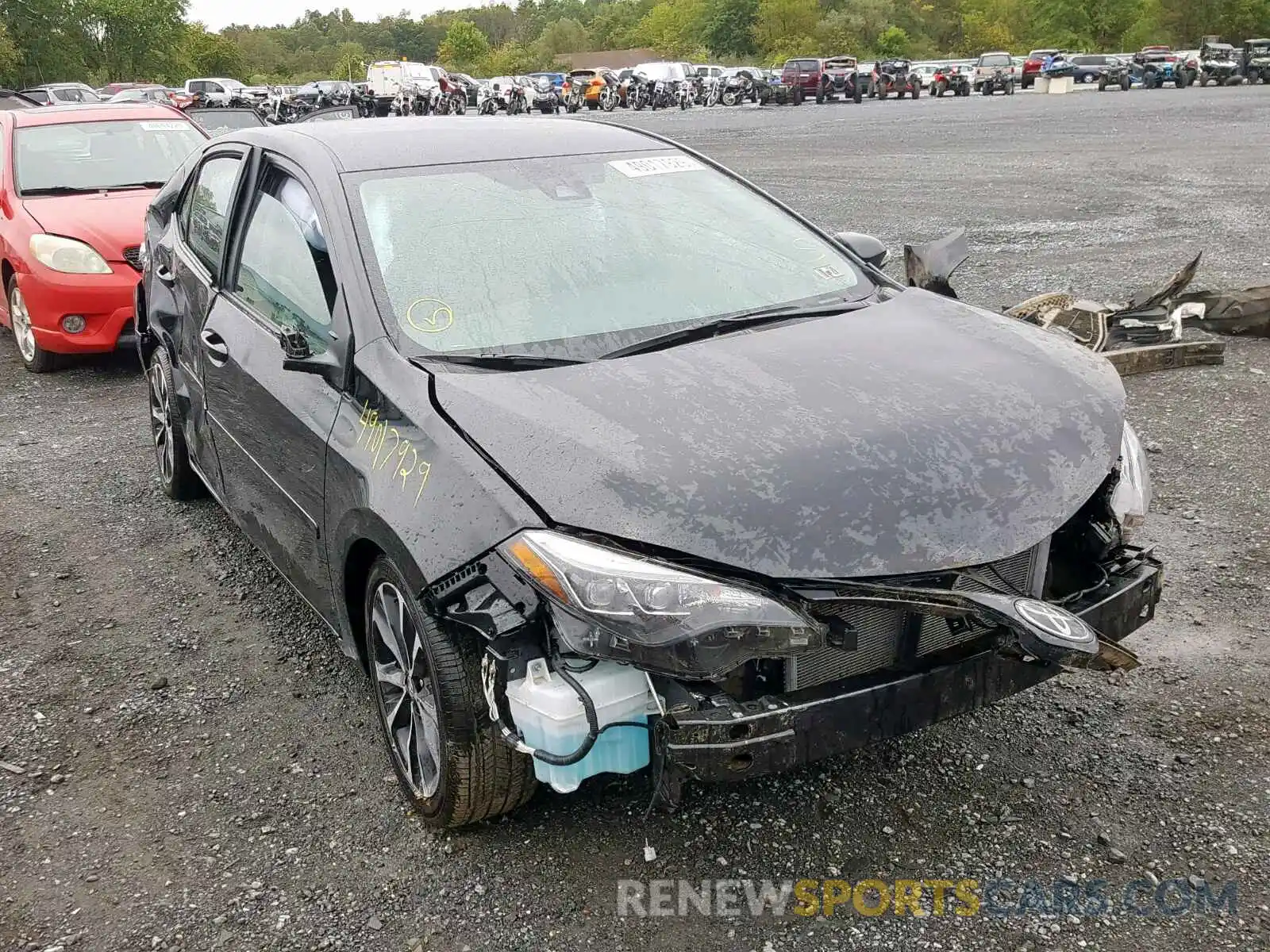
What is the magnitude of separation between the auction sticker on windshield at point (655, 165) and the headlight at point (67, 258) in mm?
4438

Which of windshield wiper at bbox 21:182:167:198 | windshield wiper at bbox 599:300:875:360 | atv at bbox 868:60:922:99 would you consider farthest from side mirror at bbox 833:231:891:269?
atv at bbox 868:60:922:99

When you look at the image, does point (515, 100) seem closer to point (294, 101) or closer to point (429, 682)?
point (294, 101)

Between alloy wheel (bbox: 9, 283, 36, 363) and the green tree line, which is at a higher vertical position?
the green tree line

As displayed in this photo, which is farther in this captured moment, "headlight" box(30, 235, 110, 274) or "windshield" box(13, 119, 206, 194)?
"windshield" box(13, 119, 206, 194)

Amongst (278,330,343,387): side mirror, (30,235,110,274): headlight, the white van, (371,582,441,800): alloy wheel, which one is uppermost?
the white van

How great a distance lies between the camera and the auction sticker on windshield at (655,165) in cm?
Result: 392

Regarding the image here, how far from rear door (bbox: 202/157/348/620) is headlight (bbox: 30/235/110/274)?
3.43m

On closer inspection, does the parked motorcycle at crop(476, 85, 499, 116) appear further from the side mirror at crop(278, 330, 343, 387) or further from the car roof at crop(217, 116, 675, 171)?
the side mirror at crop(278, 330, 343, 387)

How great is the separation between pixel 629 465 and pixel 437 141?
1735 mm

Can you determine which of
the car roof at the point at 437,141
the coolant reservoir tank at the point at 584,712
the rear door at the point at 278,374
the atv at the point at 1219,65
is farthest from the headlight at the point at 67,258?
the atv at the point at 1219,65

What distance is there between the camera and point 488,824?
2918 mm

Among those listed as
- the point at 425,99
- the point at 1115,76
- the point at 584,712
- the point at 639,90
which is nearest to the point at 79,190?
the point at 584,712

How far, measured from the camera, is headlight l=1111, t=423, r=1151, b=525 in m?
2.90

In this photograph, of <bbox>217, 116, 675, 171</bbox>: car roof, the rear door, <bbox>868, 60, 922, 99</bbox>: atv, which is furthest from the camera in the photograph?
<bbox>868, 60, 922, 99</bbox>: atv
